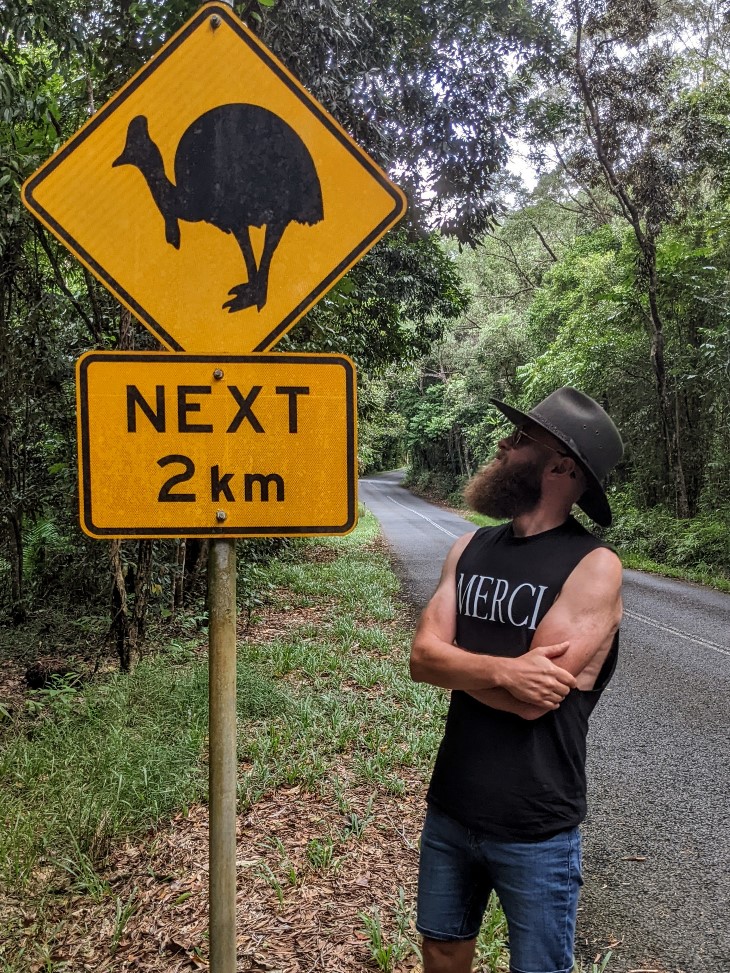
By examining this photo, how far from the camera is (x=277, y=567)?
12.7 metres

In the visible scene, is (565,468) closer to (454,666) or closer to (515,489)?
(515,489)

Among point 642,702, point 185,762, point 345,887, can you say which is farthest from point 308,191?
point 642,702

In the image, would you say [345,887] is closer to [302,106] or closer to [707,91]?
[302,106]

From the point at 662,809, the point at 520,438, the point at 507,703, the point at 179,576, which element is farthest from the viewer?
the point at 179,576

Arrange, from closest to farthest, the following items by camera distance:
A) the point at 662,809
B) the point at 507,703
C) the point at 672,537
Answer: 1. the point at 507,703
2. the point at 662,809
3. the point at 672,537

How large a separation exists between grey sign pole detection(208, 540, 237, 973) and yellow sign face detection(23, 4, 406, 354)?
1.88 ft

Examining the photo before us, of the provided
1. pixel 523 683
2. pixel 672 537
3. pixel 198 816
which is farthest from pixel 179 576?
pixel 672 537

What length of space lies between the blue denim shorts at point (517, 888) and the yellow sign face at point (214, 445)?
0.89m

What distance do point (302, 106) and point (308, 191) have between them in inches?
8.3

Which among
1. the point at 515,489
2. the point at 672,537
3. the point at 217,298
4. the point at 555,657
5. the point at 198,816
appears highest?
the point at 217,298

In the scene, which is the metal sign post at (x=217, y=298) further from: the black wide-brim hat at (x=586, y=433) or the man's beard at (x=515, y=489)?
the black wide-brim hat at (x=586, y=433)

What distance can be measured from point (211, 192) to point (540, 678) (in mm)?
1424

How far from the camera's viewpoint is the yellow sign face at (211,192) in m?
1.87

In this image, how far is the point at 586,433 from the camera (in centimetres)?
208
